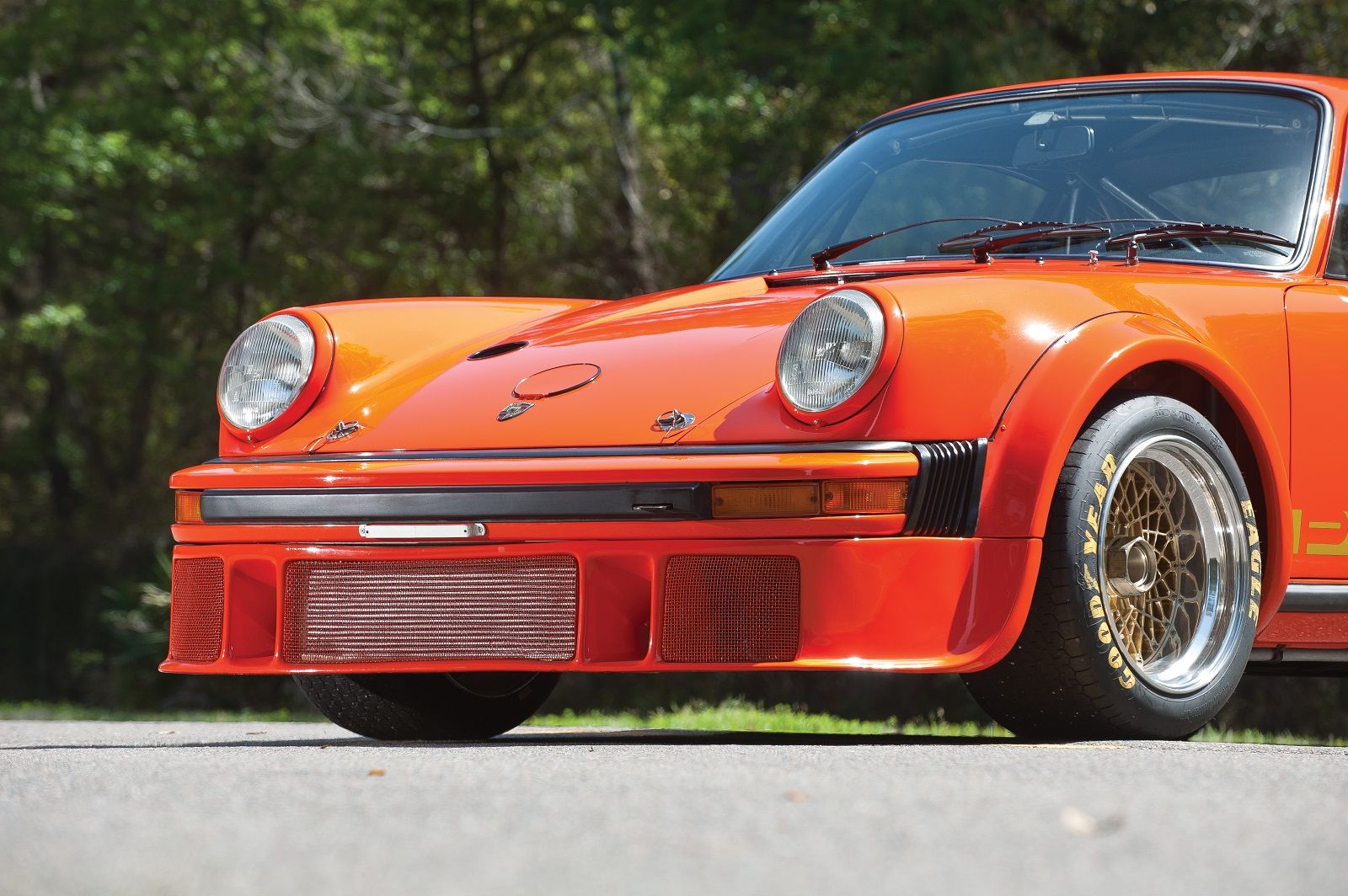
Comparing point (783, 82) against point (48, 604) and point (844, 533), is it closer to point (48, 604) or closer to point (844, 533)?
point (48, 604)

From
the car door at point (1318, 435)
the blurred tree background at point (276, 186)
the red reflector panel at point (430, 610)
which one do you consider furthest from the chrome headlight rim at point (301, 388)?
the blurred tree background at point (276, 186)

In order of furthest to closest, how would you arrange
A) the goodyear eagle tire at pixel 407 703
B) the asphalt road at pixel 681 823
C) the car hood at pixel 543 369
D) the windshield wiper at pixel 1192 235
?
the goodyear eagle tire at pixel 407 703, the windshield wiper at pixel 1192 235, the car hood at pixel 543 369, the asphalt road at pixel 681 823

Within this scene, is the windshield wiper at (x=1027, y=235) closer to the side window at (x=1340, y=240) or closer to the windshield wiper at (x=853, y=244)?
the windshield wiper at (x=853, y=244)

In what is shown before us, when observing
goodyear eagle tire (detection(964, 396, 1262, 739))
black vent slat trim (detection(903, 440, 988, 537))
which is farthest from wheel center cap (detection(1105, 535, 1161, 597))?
black vent slat trim (detection(903, 440, 988, 537))

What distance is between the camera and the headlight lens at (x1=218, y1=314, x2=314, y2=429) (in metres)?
4.51

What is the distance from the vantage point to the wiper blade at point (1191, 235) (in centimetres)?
446

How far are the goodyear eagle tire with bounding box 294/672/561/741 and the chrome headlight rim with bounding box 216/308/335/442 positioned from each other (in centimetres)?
61

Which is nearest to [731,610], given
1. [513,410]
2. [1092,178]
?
[513,410]

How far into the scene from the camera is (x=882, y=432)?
3689 mm

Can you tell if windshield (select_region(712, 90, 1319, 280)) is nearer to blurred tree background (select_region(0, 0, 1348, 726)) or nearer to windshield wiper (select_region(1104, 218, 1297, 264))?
windshield wiper (select_region(1104, 218, 1297, 264))

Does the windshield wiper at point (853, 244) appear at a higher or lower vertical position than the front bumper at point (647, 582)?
higher

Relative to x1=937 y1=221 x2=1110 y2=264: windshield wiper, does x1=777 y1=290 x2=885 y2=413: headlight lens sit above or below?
below

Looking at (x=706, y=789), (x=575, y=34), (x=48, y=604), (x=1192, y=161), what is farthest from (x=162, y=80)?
(x=706, y=789)

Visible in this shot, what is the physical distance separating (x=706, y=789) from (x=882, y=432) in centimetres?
112
